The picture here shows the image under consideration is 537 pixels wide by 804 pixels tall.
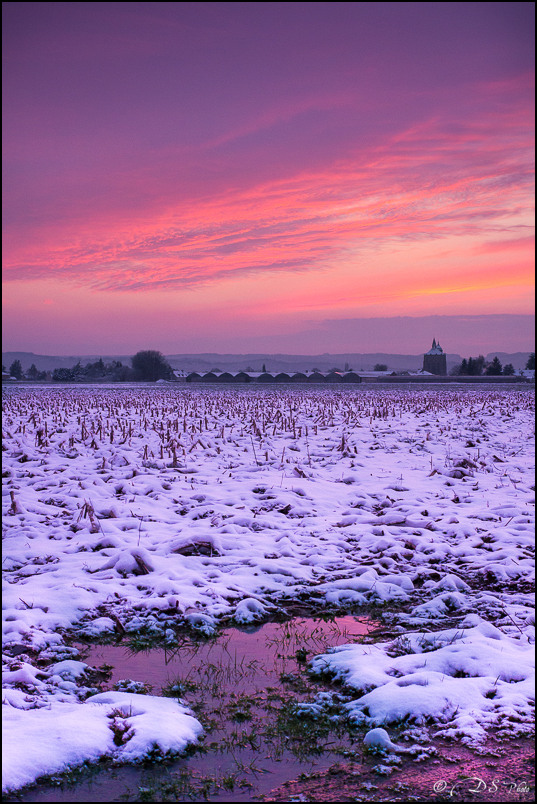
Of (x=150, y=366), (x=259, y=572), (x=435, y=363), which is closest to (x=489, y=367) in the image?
(x=435, y=363)

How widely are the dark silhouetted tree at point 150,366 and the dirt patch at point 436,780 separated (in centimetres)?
11593

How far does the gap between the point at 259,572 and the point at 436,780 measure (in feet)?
13.5

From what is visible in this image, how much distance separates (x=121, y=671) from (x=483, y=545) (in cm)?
537

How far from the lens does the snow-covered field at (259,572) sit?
4.50 m

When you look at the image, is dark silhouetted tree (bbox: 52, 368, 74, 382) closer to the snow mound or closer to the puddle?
the puddle

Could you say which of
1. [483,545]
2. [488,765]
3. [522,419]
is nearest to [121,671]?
[488,765]

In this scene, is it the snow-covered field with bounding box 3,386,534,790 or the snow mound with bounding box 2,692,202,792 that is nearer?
the snow mound with bounding box 2,692,202,792

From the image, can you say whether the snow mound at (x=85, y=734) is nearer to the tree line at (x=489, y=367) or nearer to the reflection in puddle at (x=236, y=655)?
the reflection in puddle at (x=236, y=655)

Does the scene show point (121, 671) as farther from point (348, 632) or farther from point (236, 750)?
point (348, 632)

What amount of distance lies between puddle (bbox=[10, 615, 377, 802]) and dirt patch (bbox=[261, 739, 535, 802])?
14 cm

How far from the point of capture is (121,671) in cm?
538

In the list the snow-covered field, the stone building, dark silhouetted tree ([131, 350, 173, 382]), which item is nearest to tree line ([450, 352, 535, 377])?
the stone building

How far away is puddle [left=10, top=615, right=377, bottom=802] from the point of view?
3.79 m
